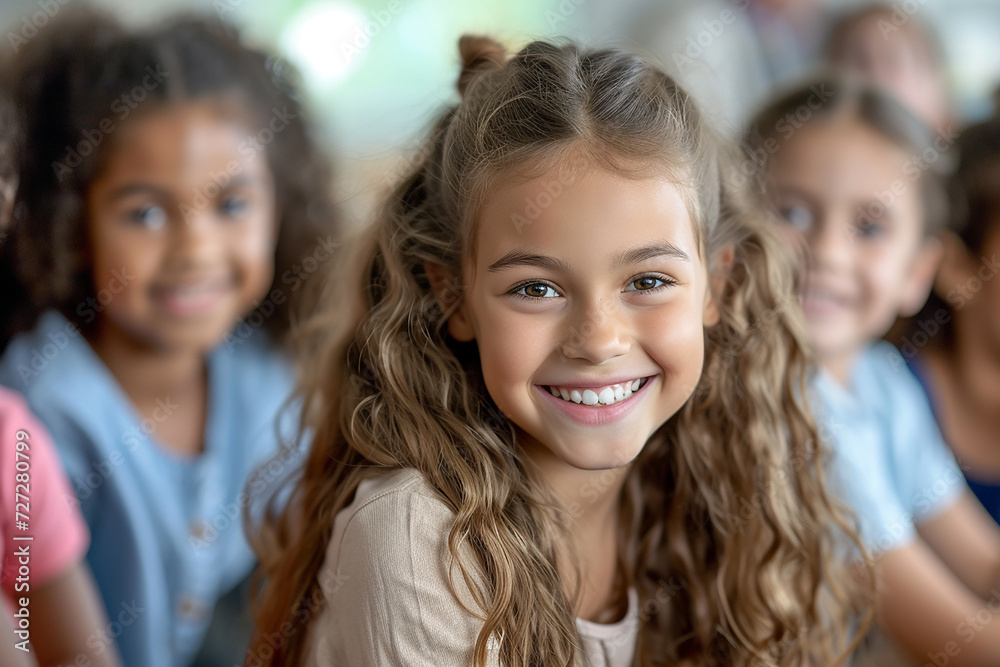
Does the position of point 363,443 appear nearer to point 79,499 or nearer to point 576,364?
point 576,364

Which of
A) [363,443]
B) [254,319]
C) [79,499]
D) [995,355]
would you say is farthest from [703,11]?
[79,499]

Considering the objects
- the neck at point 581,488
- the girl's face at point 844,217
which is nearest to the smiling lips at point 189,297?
the neck at point 581,488

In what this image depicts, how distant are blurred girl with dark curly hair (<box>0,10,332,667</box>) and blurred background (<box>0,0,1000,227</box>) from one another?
0.09 meters

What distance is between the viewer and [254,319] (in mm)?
1331

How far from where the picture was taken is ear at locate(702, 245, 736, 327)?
0.94 meters

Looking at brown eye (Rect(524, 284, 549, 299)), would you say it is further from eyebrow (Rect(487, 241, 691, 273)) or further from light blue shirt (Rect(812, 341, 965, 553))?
light blue shirt (Rect(812, 341, 965, 553))

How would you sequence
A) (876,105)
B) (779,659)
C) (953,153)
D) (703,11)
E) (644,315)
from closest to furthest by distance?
(644,315) < (779,659) < (876,105) < (953,153) < (703,11)

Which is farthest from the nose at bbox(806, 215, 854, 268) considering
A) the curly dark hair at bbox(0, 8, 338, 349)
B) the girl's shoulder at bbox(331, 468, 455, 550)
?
the curly dark hair at bbox(0, 8, 338, 349)

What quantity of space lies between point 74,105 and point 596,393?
79 cm

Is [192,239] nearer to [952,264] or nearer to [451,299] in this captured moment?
[451,299]

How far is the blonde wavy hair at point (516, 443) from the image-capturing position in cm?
82

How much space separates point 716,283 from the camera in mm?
969

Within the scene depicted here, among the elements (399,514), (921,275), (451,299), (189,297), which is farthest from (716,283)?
(189,297)

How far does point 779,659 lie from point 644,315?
0.50 meters
